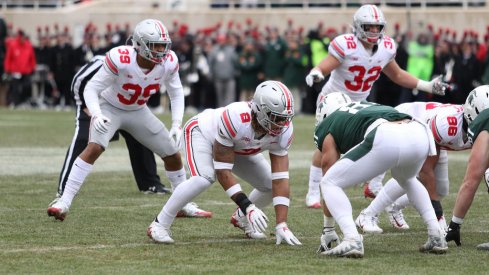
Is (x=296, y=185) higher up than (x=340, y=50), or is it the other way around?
(x=340, y=50)

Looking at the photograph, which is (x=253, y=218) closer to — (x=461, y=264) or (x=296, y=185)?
(x=461, y=264)

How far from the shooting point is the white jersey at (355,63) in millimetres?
10680

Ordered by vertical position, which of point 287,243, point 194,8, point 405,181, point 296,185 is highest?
point 405,181

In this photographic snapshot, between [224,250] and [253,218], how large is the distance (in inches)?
11.5

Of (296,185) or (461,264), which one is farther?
(296,185)

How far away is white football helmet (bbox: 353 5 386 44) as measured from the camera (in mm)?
10391

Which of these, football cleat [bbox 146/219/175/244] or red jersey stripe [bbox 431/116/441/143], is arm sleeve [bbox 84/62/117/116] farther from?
red jersey stripe [bbox 431/116/441/143]

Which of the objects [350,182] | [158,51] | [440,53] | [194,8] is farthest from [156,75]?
[194,8]

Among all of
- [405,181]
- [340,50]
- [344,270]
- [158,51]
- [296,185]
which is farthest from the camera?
[296,185]

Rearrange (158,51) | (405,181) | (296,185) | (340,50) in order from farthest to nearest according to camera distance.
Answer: (296,185) < (340,50) < (158,51) < (405,181)

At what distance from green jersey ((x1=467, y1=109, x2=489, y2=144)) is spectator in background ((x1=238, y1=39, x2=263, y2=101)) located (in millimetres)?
16493

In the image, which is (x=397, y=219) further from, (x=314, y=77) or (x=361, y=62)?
(x=361, y=62)

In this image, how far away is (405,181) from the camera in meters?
7.48

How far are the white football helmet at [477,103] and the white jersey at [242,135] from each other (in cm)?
133
